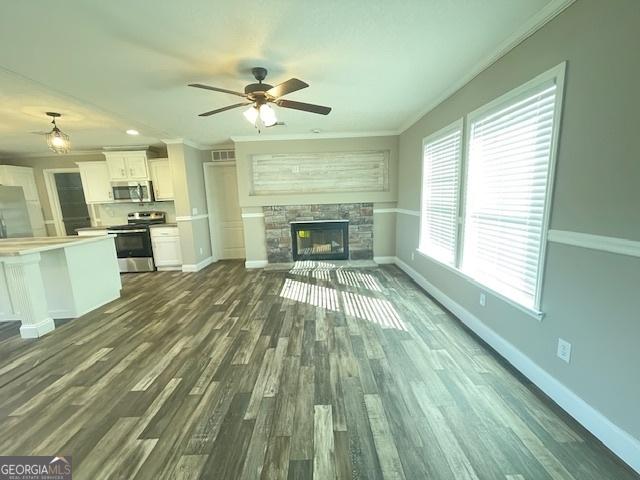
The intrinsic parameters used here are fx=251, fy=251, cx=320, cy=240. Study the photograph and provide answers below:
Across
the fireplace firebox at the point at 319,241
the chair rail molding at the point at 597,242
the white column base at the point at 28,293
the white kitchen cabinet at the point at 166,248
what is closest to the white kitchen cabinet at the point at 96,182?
the white kitchen cabinet at the point at 166,248

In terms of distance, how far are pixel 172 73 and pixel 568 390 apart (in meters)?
3.93

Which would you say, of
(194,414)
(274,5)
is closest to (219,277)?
(194,414)

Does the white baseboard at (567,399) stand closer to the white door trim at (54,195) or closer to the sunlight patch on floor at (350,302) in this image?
the sunlight patch on floor at (350,302)

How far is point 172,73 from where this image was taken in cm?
231

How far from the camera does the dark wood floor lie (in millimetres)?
1336

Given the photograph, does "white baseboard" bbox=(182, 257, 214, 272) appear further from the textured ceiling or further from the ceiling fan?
the ceiling fan

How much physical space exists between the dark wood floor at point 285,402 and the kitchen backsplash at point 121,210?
3105 mm

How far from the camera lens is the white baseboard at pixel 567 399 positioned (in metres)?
1.29

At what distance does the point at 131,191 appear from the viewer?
524 centimetres

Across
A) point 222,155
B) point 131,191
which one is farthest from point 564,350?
point 131,191

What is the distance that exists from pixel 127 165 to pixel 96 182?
88cm

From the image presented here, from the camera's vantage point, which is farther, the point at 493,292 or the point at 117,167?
the point at 117,167

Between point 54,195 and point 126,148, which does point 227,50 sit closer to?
point 126,148

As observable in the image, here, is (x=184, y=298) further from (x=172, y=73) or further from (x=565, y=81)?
(x=565, y=81)
